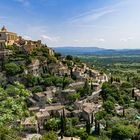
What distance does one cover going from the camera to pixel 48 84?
4412cm

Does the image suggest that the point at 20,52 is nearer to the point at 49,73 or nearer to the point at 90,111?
the point at 49,73

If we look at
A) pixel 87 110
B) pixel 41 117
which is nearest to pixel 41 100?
pixel 41 117

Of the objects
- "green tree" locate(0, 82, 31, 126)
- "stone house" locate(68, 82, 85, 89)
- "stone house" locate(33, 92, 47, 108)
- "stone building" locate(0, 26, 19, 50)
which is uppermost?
"stone building" locate(0, 26, 19, 50)

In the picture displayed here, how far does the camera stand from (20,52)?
4897 cm

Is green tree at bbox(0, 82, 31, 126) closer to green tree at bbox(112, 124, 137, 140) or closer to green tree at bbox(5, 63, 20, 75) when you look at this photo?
green tree at bbox(112, 124, 137, 140)

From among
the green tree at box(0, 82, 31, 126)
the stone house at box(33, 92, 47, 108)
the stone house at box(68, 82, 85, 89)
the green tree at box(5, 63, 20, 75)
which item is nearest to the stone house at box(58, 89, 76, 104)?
the stone house at box(68, 82, 85, 89)

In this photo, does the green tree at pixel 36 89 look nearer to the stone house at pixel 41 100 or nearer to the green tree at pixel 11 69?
the stone house at pixel 41 100

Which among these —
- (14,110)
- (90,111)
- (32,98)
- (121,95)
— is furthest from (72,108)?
(14,110)

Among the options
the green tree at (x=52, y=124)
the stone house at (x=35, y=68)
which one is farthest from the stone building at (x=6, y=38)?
the green tree at (x=52, y=124)

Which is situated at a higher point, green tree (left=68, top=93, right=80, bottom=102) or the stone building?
the stone building

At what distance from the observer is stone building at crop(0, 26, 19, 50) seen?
48.5 m

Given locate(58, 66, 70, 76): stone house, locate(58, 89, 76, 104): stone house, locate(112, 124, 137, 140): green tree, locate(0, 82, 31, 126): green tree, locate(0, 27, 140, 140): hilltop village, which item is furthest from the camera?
locate(58, 66, 70, 76): stone house

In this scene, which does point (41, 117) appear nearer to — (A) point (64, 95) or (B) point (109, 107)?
(A) point (64, 95)

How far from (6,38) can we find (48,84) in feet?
48.4
